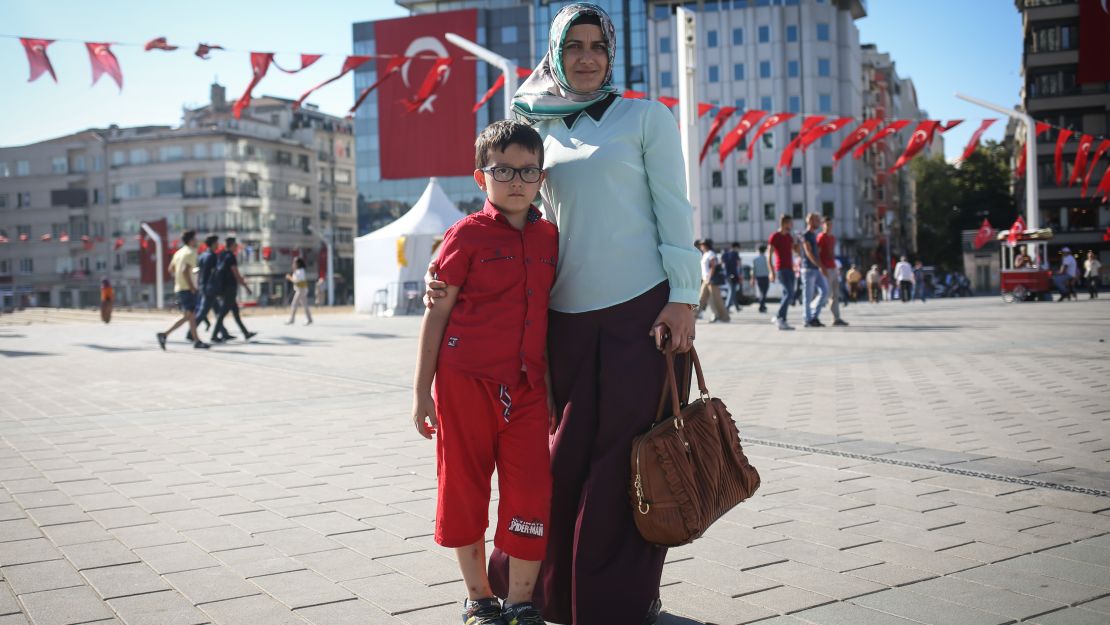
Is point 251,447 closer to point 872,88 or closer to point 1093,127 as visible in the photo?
point 1093,127

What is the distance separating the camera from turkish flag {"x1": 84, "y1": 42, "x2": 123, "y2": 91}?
1509cm

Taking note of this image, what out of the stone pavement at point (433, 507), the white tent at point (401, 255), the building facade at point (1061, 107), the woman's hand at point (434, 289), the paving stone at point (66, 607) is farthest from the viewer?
the building facade at point (1061, 107)

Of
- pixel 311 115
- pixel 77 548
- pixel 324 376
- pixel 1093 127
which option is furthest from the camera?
pixel 311 115

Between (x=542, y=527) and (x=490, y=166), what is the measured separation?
3.27 ft

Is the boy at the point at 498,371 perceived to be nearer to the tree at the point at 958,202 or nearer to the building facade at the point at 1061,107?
the building facade at the point at 1061,107

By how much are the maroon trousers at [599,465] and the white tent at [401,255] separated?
2652cm

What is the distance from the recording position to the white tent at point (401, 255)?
3008 centimetres

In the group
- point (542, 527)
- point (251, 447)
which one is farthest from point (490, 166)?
point (251, 447)

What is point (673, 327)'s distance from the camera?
2.89 meters

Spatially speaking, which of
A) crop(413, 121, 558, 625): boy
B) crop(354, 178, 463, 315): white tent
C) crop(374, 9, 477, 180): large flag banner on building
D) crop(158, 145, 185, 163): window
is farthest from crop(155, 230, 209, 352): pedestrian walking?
crop(158, 145, 185, 163): window

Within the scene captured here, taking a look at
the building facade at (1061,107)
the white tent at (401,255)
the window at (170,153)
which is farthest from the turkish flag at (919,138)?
the window at (170,153)

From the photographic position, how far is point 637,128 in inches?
117

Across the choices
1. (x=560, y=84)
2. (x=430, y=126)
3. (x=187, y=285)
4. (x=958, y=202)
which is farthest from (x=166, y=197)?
(x=560, y=84)

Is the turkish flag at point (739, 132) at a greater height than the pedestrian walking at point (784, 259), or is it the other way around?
the turkish flag at point (739, 132)
